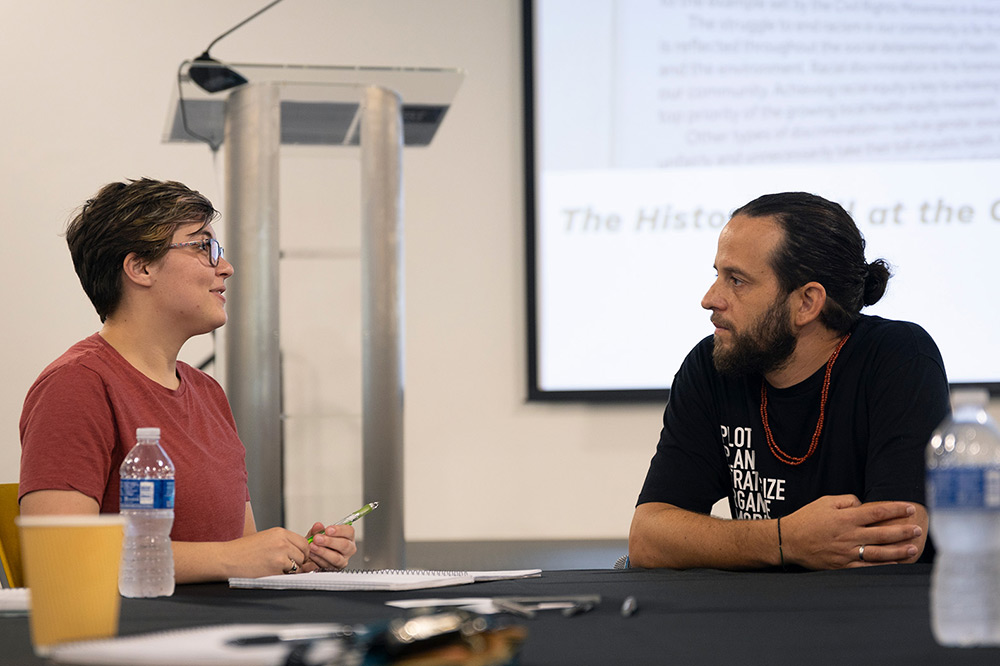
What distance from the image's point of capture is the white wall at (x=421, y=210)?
4359 mm

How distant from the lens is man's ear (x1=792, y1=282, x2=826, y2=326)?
2039mm

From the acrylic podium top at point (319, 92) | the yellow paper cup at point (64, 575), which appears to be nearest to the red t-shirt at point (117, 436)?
the yellow paper cup at point (64, 575)

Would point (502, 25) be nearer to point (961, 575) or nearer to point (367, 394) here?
point (367, 394)

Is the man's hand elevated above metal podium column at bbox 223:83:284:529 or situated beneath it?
situated beneath

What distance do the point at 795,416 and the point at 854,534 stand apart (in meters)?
0.37

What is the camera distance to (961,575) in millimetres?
989

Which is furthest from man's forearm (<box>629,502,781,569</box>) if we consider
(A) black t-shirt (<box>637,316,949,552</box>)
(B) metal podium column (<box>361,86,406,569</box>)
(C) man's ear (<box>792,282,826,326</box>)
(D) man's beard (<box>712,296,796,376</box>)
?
(B) metal podium column (<box>361,86,406,569</box>)

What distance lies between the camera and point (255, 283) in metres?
3.01

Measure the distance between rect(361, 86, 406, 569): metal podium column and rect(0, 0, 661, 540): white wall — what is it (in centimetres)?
130

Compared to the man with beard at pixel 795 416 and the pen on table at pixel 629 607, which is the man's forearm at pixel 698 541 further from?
the pen on table at pixel 629 607

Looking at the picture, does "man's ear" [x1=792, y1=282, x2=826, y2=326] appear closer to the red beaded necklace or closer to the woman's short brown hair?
the red beaded necklace

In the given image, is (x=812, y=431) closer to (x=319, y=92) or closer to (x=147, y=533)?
(x=147, y=533)

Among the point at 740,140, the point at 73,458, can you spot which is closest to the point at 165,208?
the point at 73,458

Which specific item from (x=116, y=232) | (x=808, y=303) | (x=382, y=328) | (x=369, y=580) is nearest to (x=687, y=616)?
(x=369, y=580)
